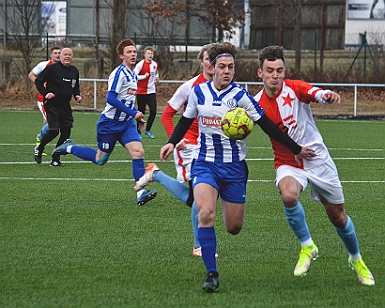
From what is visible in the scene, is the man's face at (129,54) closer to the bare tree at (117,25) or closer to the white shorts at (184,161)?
the white shorts at (184,161)

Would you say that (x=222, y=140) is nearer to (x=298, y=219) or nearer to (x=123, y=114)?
(x=298, y=219)

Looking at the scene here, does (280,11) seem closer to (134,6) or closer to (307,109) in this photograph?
(134,6)

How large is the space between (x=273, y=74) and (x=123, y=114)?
4628 mm

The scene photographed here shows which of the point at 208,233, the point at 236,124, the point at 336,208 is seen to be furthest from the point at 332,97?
the point at 208,233

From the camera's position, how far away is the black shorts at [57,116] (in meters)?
14.9

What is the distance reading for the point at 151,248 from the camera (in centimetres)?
780

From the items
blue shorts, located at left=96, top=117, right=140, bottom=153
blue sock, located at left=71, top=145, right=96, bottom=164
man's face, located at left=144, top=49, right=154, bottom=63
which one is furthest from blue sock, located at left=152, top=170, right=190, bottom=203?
man's face, located at left=144, top=49, right=154, bottom=63

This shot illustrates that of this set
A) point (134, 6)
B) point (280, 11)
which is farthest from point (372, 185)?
point (134, 6)

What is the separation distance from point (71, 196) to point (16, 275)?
4.38 meters

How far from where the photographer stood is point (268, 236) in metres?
8.36

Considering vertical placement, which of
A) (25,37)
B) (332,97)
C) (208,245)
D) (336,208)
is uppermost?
(25,37)

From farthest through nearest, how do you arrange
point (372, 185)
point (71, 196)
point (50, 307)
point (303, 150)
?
point (372, 185) < point (71, 196) < point (303, 150) < point (50, 307)

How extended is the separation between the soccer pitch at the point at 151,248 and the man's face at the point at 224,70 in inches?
60.5

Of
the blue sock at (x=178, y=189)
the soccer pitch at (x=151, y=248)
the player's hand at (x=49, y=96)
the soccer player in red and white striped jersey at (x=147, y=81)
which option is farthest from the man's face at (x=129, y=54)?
the soccer player in red and white striped jersey at (x=147, y=81)
